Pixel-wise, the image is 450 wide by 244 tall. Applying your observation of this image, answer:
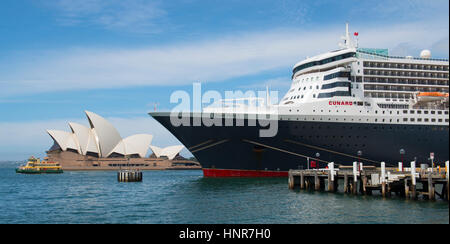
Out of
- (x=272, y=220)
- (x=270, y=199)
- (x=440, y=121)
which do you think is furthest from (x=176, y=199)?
(x=440, y=121)

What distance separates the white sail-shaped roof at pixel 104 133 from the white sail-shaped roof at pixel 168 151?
57.4 ft

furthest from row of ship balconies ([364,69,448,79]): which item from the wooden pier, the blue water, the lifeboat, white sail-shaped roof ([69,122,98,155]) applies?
white sail-shaped roof ([69,122,98,155])

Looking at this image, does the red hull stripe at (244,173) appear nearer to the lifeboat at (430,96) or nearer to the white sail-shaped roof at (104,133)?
the lifeboat at (430,96)

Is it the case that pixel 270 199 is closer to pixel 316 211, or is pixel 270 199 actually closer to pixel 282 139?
pixel 316 211

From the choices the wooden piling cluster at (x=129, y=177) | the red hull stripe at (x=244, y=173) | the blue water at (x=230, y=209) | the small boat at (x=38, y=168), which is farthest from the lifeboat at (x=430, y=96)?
the small boat at (x=38, y=168)

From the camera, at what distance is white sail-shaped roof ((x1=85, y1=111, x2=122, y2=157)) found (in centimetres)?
8756

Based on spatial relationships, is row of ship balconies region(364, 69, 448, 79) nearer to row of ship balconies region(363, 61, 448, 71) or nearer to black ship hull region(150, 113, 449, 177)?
row of ship balconies region(363, 61, 448, 71)

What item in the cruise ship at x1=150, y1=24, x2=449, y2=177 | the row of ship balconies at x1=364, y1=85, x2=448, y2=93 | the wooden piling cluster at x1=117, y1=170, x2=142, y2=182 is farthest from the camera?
the wooden piling cluster at x1=117, y1=170, x2=142, y2=182

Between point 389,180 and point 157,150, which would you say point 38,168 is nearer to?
point 157,150

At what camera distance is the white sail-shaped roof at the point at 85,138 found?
9139cm
